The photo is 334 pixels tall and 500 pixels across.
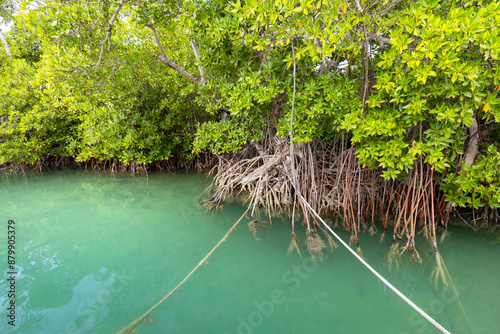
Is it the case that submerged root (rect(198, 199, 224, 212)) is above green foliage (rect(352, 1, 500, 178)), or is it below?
below

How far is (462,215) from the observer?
3141mm

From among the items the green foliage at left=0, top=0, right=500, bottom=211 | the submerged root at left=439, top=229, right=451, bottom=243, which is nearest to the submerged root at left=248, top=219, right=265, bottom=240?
the green foliage at left=0, top=0, right=500, bottom=211

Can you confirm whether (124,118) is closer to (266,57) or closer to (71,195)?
(71,195)

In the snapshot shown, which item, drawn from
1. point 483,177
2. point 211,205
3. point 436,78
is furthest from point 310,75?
point 211,205

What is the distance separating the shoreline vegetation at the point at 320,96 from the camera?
1.95 meters

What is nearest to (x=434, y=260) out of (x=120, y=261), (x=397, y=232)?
(x=397, y=232)

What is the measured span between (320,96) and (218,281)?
7.30 ft

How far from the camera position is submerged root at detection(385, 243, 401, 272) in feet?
7.56

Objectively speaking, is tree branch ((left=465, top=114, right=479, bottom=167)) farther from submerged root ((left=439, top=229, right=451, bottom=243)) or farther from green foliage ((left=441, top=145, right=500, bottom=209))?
submerged root ((left=439, top=229, right=451, bottom=243))

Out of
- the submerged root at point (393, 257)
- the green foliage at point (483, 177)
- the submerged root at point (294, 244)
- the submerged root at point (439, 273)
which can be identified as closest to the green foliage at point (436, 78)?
the green foliage at point (483, 177)

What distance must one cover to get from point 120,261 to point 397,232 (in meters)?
3.10

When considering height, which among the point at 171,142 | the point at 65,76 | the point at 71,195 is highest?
the point at 65,76

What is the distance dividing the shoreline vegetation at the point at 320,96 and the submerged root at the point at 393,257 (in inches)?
0.5

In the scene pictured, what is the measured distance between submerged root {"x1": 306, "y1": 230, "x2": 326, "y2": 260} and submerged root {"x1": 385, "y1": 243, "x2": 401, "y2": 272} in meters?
0.63
